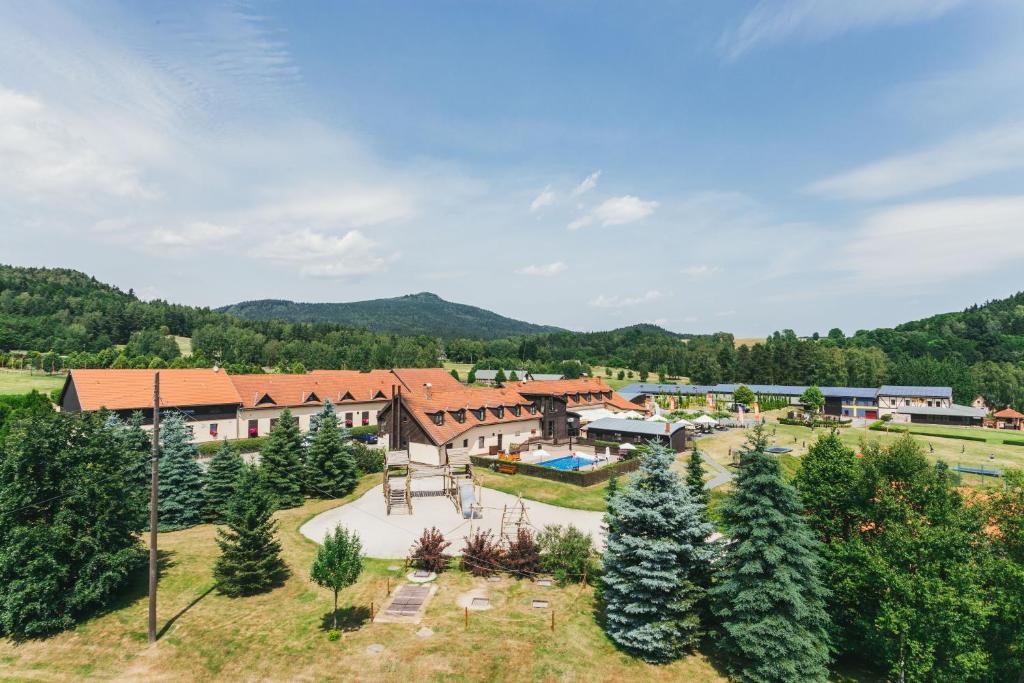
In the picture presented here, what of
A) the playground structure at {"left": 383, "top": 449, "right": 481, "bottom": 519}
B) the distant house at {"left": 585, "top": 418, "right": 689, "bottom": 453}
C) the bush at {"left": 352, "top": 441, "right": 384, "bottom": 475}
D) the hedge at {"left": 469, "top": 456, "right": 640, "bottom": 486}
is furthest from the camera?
the distant house at {"left": 585, "top": 418, "right": 689, "bottom": 453}

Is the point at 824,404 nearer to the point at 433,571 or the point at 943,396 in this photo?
the point at 943,396

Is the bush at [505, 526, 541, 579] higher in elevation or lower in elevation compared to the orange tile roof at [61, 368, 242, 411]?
lower

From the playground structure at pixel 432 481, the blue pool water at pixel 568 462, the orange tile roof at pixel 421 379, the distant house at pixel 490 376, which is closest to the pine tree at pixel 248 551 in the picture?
the playground structure at pixel 432 481

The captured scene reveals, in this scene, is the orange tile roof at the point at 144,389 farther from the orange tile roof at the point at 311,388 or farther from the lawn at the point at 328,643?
the lawn at the point at 328,643

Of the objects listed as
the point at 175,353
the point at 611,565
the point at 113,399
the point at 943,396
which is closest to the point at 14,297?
the point at 175,353

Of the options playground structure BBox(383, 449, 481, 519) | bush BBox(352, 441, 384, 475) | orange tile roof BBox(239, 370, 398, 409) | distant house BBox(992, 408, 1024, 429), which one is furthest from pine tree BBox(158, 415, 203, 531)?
distant house BBox(992, 408, 1024, 429)

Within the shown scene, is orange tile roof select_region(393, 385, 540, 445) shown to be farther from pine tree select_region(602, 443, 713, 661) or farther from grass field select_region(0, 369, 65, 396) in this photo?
grass field select_region(0, 369, 65, 396)
